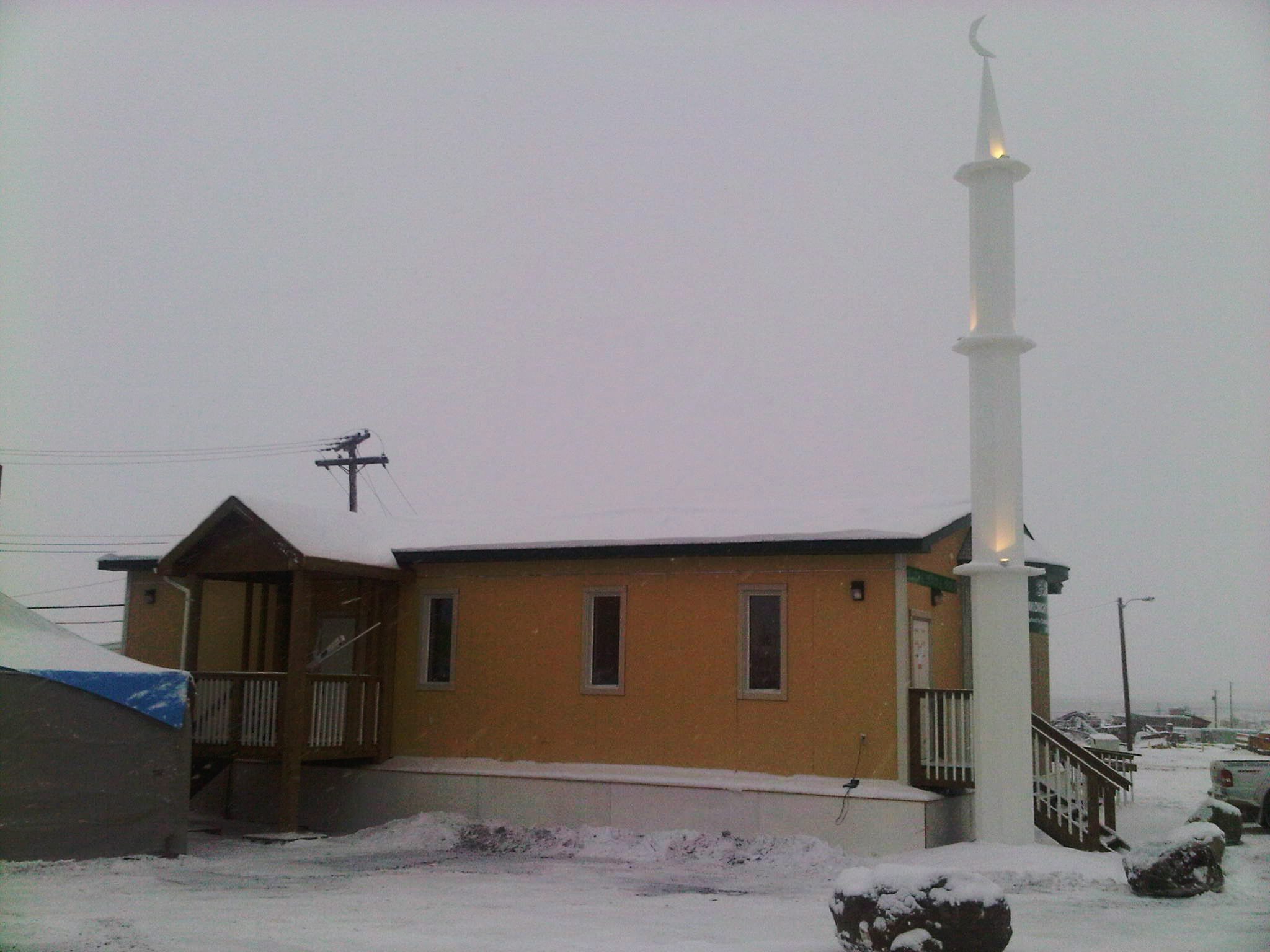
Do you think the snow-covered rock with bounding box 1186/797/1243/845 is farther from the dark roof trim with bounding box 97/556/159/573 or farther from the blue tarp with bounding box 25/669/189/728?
the dark roof trim with bounding box 97/556/159/573

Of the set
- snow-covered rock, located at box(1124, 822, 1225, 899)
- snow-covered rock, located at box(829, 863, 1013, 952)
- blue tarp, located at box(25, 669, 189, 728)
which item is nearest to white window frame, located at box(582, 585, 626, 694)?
blue tarp, located at box(25, 669, 189, 728)

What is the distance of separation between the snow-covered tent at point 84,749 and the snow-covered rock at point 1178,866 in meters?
9.47

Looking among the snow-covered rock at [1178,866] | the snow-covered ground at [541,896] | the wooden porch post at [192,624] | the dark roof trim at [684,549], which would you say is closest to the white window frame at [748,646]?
the dark roof trim at [684,549]

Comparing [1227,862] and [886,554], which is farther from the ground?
[886,554]

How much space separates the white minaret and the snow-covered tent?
8.47 metres

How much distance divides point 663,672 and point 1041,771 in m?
4.58

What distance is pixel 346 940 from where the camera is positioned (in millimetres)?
8617

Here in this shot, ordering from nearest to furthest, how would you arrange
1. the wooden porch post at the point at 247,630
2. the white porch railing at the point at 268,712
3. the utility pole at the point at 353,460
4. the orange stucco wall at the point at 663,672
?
the orange stucco wall at the point at 663,672 → the white porch railing at the point at 268,712 → the wooden porch post at the point at 247,630 → the utility pole at the point at 353,460

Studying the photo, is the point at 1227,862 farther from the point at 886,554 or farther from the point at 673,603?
the point at 673,603

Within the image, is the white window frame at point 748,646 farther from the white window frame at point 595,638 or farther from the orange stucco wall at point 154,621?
the orange stucco wall at point 154,621

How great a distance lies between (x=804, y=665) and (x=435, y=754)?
212 inches

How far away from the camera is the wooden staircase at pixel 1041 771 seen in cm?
1327

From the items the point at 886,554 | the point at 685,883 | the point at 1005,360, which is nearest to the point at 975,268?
the point at 1005,360

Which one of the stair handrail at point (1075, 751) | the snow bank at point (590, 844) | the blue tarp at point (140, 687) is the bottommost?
the snow bank at point (590, 844)
